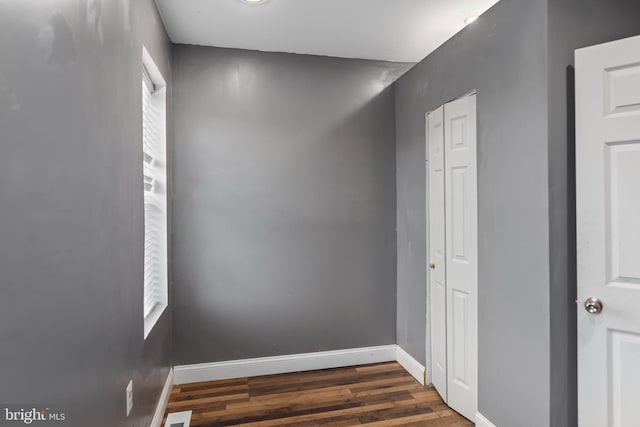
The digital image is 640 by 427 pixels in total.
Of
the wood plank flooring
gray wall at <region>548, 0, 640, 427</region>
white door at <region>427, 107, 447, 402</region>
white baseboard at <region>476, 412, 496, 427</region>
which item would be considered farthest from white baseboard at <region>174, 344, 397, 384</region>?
gray wall at <region>548, 0, 640, 427</region>

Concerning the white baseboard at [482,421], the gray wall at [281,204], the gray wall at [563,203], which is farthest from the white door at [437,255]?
the gray wall at [563,203]

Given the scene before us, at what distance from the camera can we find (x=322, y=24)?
2453mm

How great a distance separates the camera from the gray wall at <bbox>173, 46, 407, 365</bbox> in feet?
9.05

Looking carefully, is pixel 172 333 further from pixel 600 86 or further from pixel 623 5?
pixel 623 5

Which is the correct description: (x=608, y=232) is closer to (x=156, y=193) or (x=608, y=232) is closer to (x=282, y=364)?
(x=282, y=364)

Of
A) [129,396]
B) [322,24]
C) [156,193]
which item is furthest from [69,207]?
[322,24]

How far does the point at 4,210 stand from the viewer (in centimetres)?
76

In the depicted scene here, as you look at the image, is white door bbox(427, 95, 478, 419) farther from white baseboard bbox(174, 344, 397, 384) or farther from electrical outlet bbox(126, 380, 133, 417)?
electrical outlet bbox(126, 380, 133, 417)

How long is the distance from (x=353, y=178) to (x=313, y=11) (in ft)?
4.19

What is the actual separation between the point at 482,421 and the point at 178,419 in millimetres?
1794

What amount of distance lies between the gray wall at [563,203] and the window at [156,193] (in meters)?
2.19

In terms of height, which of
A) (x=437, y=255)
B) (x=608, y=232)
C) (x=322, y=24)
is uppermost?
(x=322, y=24)

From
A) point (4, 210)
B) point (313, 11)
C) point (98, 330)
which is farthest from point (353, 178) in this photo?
point (4, 210)

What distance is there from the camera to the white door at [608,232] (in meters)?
1.49
